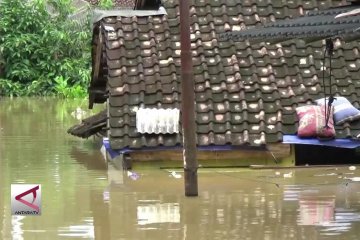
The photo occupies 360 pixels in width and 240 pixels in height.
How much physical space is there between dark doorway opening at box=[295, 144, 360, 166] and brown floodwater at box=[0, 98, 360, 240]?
58 centimetres

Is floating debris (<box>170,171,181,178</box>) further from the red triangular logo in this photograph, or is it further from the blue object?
the red triangular logo

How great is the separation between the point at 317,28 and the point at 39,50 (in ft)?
75.4

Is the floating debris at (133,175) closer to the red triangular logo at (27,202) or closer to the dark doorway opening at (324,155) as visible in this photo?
the red triangular logo at (27,202)

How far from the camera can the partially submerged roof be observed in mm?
6492

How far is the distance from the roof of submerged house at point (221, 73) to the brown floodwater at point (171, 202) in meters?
0.65

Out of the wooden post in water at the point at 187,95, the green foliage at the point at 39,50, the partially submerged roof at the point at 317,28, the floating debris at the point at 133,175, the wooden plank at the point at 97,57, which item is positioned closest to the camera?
the partially submerged roof at the point at 317,28

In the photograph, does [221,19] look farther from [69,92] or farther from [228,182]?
[69,92]

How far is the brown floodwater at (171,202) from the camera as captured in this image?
23.0 ft

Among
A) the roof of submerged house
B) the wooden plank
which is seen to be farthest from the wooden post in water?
the wooden plank

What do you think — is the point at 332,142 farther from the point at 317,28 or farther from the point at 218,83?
the point at 317,28

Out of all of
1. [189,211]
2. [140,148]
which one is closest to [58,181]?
[140,148]

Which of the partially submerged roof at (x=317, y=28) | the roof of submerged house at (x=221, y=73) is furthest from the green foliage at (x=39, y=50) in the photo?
the partially submerged roof at (x=317, y=28)

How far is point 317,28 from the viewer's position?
6926 millimetres

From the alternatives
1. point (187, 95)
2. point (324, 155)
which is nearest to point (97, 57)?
point (324, 155)
